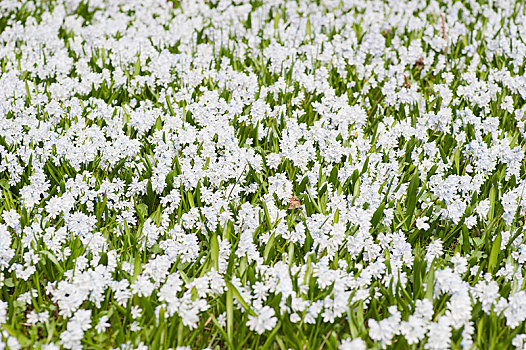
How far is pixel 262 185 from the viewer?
13.1 feet

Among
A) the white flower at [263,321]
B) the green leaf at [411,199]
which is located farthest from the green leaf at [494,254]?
the white flower at [263,321]

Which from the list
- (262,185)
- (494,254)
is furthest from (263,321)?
(494,254)

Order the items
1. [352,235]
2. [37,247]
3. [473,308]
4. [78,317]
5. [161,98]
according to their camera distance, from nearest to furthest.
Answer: [78,317] < [473,308] < [37,247] < [352,235] < [161,98]

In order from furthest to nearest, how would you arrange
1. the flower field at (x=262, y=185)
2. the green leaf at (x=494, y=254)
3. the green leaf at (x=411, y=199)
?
1. the green leaf at (x=411, y=199)
2. the green leaf at (x=494, y=254)
3. the flower field at (x=262, y=185)

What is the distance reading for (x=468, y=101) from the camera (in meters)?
5.04

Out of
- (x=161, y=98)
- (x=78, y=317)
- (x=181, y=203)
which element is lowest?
(x=78, y=317)

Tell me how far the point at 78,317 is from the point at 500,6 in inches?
249

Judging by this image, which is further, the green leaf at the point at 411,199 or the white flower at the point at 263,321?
the green leaf at the point at 411,199

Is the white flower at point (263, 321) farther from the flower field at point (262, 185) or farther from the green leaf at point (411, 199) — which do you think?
the green leaf at point (411, 199)

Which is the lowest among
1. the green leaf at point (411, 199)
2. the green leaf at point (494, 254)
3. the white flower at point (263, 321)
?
the white flower at point (263, 321)

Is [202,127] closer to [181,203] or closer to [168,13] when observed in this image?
[181,203]

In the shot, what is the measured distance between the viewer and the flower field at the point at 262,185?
294 cm

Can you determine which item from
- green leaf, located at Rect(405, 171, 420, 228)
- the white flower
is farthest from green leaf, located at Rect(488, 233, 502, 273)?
the white flower

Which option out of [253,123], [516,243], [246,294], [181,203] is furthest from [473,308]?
[253,123]
